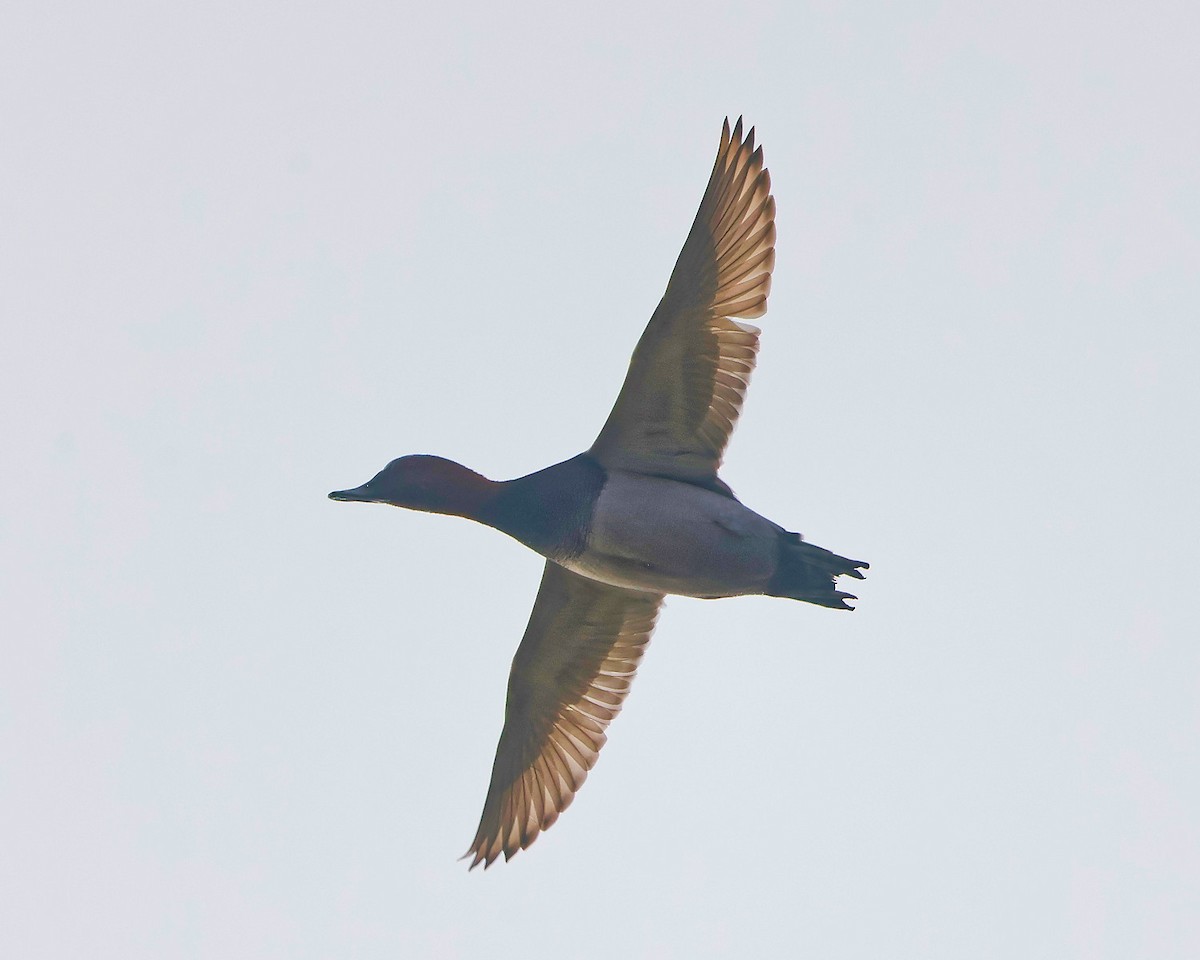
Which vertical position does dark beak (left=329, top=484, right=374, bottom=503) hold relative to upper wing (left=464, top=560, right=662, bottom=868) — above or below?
above

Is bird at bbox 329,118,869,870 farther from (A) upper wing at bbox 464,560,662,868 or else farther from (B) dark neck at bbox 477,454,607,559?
(A) upper wing at bbox 464,560,662,868

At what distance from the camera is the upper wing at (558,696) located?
39.2 ft

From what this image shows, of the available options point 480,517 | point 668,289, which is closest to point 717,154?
point 668,289

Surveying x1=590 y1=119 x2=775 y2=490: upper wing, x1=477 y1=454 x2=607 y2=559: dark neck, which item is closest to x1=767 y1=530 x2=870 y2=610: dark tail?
x1=590 y1=119 x2=775 y2=490: upper wing

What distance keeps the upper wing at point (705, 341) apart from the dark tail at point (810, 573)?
2.33 ft

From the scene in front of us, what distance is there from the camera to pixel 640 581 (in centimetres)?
1080

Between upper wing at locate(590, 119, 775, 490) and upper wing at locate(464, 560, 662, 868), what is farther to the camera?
upper wing at locate(464, 560, 662, 868)

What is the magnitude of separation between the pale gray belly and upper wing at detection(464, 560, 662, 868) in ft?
4.08

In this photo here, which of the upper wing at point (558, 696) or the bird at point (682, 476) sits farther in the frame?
the upper wing at point (558, 696)

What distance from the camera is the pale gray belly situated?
10.5 meters

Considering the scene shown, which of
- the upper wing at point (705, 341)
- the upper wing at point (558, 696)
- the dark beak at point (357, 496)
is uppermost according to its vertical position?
the upper wing at point (705, 341)

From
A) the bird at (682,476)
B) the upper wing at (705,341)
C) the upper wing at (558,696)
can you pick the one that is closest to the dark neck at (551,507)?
the bird at (682,476)

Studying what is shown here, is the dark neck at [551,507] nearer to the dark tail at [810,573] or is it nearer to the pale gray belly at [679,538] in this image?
the pale gray belly at [679,538]

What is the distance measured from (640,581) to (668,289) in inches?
80.9
